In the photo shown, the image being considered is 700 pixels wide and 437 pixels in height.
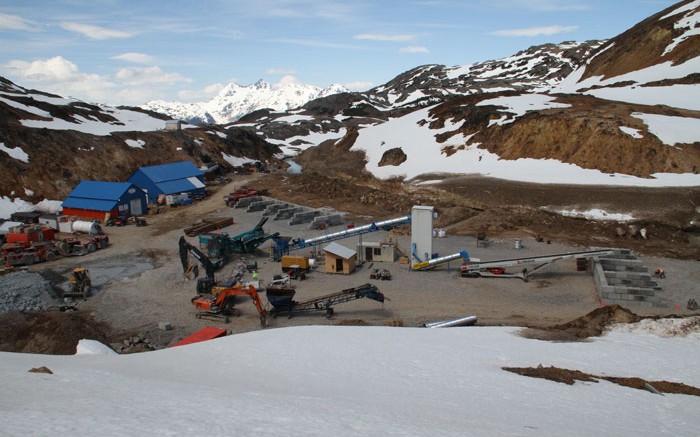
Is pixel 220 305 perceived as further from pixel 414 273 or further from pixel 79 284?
pixel 414 273

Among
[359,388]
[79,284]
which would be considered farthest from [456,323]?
[79,284]

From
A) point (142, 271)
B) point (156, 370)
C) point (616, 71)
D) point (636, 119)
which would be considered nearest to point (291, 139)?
point (616, 71)

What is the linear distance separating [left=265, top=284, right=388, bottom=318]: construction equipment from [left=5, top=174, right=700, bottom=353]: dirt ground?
1.33ft

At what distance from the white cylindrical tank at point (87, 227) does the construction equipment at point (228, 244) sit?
34.1 ft

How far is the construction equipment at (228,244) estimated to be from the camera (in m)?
29.9

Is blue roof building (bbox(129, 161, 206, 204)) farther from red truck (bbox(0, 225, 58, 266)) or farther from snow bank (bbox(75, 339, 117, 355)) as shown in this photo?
snow bank (bbox(75, 339, 117, 355))

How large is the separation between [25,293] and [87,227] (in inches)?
578

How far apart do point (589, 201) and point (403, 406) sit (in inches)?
1339

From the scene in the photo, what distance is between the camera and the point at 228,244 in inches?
1200

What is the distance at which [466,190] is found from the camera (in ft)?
149

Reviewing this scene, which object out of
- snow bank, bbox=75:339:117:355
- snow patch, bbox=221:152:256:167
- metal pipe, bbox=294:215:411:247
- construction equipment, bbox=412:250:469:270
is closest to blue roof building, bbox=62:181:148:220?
metal pipe, bbox=294:215:411:247

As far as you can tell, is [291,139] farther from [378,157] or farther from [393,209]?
[393,209]

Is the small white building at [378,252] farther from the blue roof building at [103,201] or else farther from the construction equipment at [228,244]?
the blue roof building at [103,201]

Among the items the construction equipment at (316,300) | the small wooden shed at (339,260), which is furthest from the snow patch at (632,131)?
the construction equipment at (316,300)
